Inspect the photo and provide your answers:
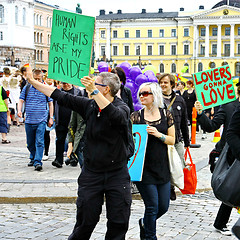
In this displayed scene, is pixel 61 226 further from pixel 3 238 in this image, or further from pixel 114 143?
pixel 114 143

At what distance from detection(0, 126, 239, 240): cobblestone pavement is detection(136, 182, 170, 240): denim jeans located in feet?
1.86

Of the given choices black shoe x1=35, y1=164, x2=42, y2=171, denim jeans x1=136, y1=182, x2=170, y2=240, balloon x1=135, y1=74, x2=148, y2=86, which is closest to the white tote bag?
denim jeans x1=136, y1=182, x2=170, y2=240

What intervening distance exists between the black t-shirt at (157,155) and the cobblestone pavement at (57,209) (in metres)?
0.80

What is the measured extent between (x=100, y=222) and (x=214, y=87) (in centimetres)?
199

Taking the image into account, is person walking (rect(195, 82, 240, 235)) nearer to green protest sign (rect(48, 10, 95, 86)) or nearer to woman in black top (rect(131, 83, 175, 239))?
→ woman in black top (rect(131, 83, 175, 239))

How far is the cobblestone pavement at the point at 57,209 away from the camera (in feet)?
18.3

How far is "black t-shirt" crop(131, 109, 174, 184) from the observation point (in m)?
4.96

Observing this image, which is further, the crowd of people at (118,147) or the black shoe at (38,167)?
the black shoe at (38,167)

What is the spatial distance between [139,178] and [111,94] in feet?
3.54

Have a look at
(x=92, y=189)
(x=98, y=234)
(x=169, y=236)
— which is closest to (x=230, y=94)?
(x=169, y=236)

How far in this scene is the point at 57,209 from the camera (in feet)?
22.0

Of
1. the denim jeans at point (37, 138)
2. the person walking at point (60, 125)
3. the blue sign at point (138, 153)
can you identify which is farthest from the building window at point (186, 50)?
the blue sign at point (138, 153)

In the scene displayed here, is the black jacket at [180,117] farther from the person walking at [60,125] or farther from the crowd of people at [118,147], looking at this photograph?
the person walking at [60,125]

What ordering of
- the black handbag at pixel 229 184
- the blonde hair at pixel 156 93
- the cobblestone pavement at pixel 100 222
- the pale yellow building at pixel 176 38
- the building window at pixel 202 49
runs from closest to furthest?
the black handbag at pixel 229 184 → the blonde hair at pixel 156 93 → the cobblestone pavement at pixel 100 222 → the pale yellow building at pixel 176 38 → the building window at pixel 202 49
